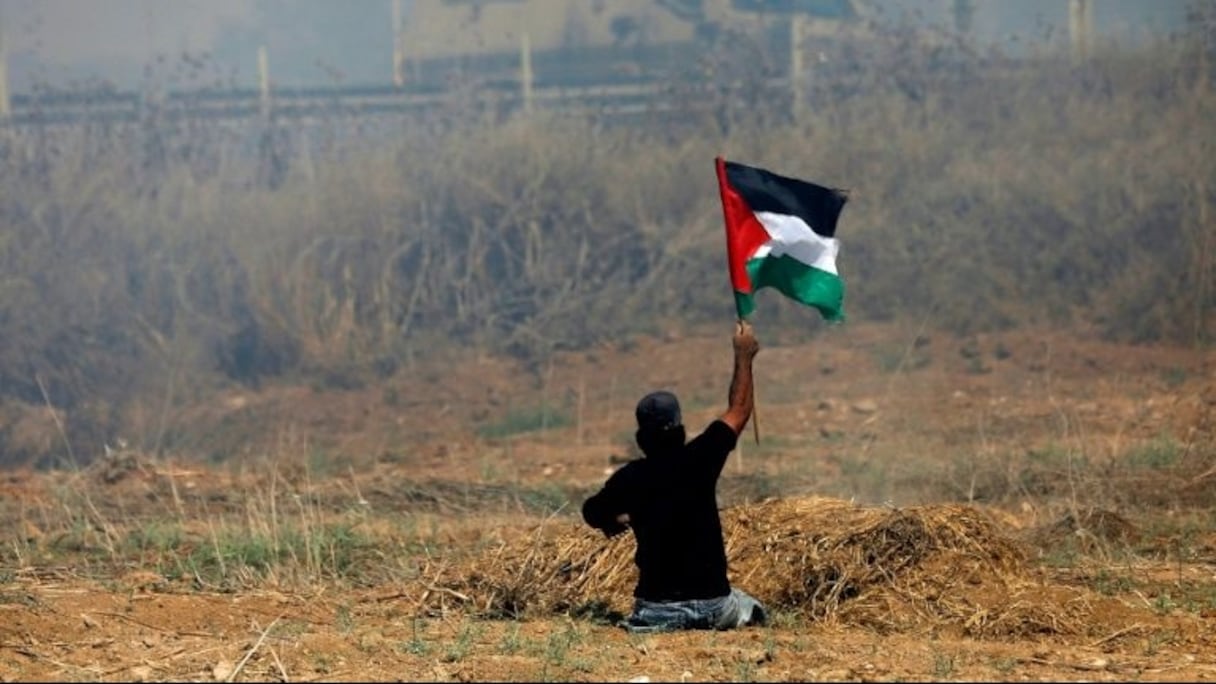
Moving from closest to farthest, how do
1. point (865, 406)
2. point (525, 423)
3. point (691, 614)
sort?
point (691, 614), point (865, 406), point (525, 423)

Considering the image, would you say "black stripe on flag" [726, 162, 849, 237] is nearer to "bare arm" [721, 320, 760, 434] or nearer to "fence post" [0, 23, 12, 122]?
"bare arm" [721, 320, 760, 434]

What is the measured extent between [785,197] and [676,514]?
1642mm

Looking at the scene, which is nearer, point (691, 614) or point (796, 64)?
point (691, 614)

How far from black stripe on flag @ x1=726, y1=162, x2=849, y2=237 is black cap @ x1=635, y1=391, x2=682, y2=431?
1.30 meters

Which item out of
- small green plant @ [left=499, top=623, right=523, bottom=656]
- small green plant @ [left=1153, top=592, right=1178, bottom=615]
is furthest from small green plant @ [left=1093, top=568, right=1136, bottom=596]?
small green plant @ [left=499, top=623, right=523, bottom=656]

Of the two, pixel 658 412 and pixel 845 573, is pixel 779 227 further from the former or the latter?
pixel 845 573

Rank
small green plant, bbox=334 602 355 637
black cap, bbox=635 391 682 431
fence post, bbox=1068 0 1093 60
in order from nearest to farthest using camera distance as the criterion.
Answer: black cap, bbox=635 391 682 431, small green plant, bbox=334 602 355 637, fence post, bbox=1068 0 1093 60

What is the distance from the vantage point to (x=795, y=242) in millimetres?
8852

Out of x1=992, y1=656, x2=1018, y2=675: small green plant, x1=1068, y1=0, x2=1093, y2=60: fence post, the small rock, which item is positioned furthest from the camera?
x1=1068, y1=0, x2=1093, y2=60: fence post

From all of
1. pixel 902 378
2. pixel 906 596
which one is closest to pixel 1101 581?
pixel 906 596

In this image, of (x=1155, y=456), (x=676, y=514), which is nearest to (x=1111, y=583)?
(x=676, y=514)

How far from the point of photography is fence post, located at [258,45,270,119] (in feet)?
87.1

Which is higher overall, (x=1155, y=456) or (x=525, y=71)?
(x=525, y=71)

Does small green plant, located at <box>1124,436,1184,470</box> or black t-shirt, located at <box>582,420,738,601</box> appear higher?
black t-shirt, located at <box>582,420,738,601</box>
